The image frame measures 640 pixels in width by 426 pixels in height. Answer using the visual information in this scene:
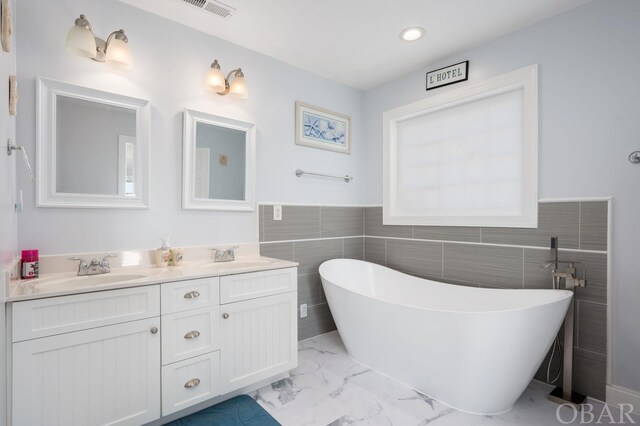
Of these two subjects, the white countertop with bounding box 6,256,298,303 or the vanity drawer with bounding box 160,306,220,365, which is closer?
the white countertop with bounding box 6,256,298,303

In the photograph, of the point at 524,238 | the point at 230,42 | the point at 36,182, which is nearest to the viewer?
the point at 36,182

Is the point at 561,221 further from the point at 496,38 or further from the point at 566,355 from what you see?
the point at 496,38

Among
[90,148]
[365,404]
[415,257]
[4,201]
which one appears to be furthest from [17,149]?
[415,257]

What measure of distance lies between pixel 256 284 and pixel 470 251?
170 cm

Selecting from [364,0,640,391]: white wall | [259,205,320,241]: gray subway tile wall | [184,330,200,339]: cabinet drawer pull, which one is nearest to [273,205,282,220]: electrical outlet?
[259,205,320,241]: gray subway tile wall

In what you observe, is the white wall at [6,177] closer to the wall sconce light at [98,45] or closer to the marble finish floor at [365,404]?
the wall sconce light at [98,45]

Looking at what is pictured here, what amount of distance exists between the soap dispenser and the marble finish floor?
1021mm

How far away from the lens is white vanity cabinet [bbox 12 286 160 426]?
134 cm

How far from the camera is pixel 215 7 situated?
6.69 ft

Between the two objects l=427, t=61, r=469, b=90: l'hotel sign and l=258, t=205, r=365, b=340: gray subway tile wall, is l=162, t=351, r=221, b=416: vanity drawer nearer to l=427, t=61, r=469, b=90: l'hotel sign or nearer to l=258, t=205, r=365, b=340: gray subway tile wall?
l=258, t=205, r=365, b=340: gray subway tile wall

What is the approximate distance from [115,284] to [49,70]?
1289 millimetres

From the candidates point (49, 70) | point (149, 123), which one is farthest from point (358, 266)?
point (49, 70)

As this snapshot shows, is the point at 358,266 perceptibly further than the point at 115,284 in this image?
Yes

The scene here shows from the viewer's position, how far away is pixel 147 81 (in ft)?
6.90
